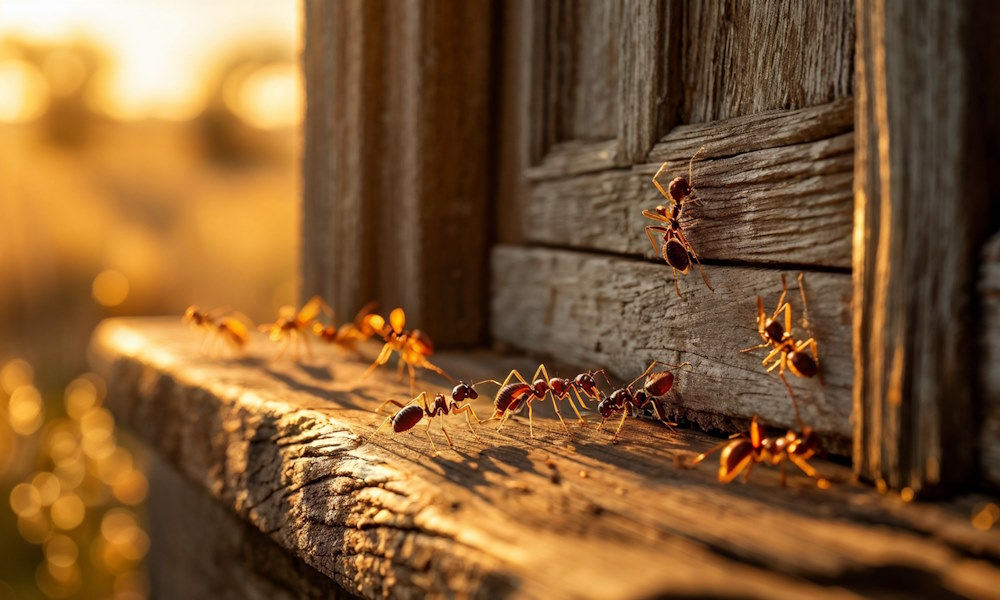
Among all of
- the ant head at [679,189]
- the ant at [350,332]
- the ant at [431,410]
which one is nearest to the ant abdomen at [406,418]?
the ant at [431,410]

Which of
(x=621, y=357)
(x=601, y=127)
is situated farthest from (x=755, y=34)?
(x=621, y=357)

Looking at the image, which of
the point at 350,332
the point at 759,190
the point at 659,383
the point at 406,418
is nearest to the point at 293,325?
the point at 350,332

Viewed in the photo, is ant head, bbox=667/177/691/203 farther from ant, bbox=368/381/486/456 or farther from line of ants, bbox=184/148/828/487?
ant, bbox=368/381/486/456

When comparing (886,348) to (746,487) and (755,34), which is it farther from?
(755,34)

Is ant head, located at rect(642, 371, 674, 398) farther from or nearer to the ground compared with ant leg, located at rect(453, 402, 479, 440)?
farther from the ground

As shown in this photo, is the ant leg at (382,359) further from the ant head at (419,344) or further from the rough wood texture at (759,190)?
the rough wood texture at (759,190)

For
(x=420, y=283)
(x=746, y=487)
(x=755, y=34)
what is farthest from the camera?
(x=420, y=283)

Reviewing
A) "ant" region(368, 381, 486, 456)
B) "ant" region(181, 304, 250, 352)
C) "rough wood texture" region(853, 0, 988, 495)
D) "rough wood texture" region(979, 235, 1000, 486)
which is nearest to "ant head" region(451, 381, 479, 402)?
"ant" region(368, 381, 486, 456)
